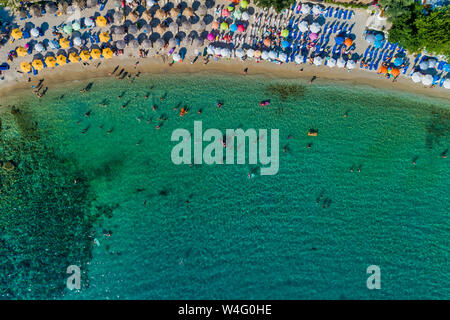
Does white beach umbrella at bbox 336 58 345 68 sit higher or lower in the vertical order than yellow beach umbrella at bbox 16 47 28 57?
lower

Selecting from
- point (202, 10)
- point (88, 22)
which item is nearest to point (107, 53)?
point (88, 22)

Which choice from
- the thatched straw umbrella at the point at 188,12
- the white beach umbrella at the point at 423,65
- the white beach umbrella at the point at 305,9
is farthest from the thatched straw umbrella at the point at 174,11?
the white beach umbrella at the point at 423,65

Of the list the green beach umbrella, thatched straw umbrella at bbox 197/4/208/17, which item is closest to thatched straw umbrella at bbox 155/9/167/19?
thatched straw umbrella at bbox 197/4/208/17

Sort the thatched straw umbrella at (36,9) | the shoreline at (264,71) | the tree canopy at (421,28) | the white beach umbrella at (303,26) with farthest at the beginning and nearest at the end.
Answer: the shoreline at (264,71) < the white beach umbrella at (303,26) < the thatched straw umbrella at (36,9) < the tree canopy at (421,28)

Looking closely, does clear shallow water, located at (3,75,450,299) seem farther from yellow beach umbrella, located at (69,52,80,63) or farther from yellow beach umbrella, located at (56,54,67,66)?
yellow beach umbrella, located at (69,52,80,63)

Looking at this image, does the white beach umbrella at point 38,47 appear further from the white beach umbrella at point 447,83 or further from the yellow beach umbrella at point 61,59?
the white beach umbrella at point 447,83

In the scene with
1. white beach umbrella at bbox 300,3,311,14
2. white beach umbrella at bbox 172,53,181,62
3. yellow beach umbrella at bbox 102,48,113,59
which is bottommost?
white beach umbrella at bbox 172,53,181,62

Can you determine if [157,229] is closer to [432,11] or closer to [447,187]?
[447,187]

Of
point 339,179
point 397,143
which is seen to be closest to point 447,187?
point 397,143

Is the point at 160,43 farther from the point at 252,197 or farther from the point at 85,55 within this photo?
the point at 252,197
